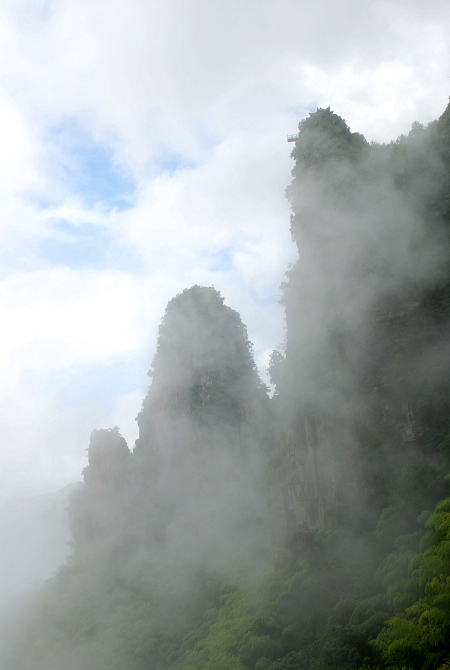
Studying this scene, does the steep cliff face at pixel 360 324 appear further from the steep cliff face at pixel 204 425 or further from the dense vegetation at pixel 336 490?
the steep cliff face at pixel 204 425

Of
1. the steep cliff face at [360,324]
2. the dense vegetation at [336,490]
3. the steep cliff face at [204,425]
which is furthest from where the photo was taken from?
the steep cliff face at [204,425]

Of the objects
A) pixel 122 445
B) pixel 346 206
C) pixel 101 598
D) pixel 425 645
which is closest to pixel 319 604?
pixel 425 645

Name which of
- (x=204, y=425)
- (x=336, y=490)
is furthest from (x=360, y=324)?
(x=204, y=425)

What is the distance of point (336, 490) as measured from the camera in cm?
2028

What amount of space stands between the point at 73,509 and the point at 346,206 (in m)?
45.2

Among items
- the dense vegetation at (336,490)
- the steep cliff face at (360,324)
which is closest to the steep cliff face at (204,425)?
the dense vegetation at (336,490)

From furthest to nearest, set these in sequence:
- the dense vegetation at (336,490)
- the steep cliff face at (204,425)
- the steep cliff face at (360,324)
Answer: the steep cliff face at (204,425) → the steep cliff face at (360,324) → the dense vegetation at (336,490)

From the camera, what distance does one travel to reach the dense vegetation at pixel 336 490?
13977 mm

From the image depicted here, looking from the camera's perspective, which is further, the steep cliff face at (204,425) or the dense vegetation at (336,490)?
the steep cliff face at (204,425)

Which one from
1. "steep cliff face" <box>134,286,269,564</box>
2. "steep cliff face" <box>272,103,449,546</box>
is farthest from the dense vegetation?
"steep cliff face" <box>134,286,269,564</box>

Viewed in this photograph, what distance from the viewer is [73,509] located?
53844 mm

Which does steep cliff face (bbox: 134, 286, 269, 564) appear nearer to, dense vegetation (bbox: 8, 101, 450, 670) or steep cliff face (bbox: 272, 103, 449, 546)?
dense vegetation (bbox: 8, 101, 450, 670)

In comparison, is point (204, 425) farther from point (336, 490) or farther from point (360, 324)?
point (360, 324)

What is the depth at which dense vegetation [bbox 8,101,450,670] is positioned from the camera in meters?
14.0
